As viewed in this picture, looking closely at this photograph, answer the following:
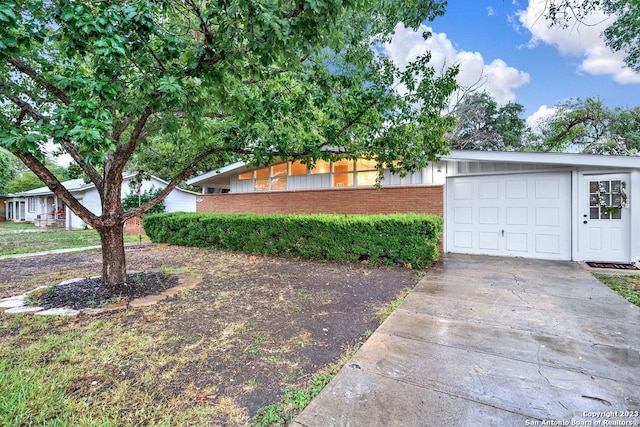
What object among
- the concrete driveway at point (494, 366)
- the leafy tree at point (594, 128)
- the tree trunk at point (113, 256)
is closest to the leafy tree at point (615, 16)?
the concrete driveway at point (494, 366)

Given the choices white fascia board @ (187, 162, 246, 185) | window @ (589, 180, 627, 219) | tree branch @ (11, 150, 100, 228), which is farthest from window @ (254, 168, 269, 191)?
window @ (589, 180, 627, 219)

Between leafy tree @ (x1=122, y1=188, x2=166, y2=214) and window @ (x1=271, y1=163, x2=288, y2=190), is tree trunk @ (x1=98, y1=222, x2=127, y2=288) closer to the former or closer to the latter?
window @ (x1=271, y1=163, x2=288, y2=190)

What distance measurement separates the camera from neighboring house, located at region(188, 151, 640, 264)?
240 inches

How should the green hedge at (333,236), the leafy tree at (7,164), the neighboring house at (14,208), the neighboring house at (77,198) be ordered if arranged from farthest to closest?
the neighboring house at (14,208)
the neighboring house at (77,198)
the leafy tree at (7,164)
the green hedge at (333,236)

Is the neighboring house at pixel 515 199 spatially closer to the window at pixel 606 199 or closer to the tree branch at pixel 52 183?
the window at pixel 606 199

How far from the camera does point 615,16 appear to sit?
6777mm

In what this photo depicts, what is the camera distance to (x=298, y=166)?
10031 mm

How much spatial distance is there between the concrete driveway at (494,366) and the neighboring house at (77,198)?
13565mm

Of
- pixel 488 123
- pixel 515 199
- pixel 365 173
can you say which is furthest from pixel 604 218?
pixel 488 123

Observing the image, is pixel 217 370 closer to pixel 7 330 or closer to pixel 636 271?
pixel 7 330

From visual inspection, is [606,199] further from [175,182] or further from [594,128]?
[594,128]

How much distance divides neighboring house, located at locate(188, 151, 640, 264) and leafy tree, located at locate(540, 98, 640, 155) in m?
10.6

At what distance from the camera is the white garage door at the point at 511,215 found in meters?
6.63

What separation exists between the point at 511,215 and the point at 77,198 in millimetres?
23850
